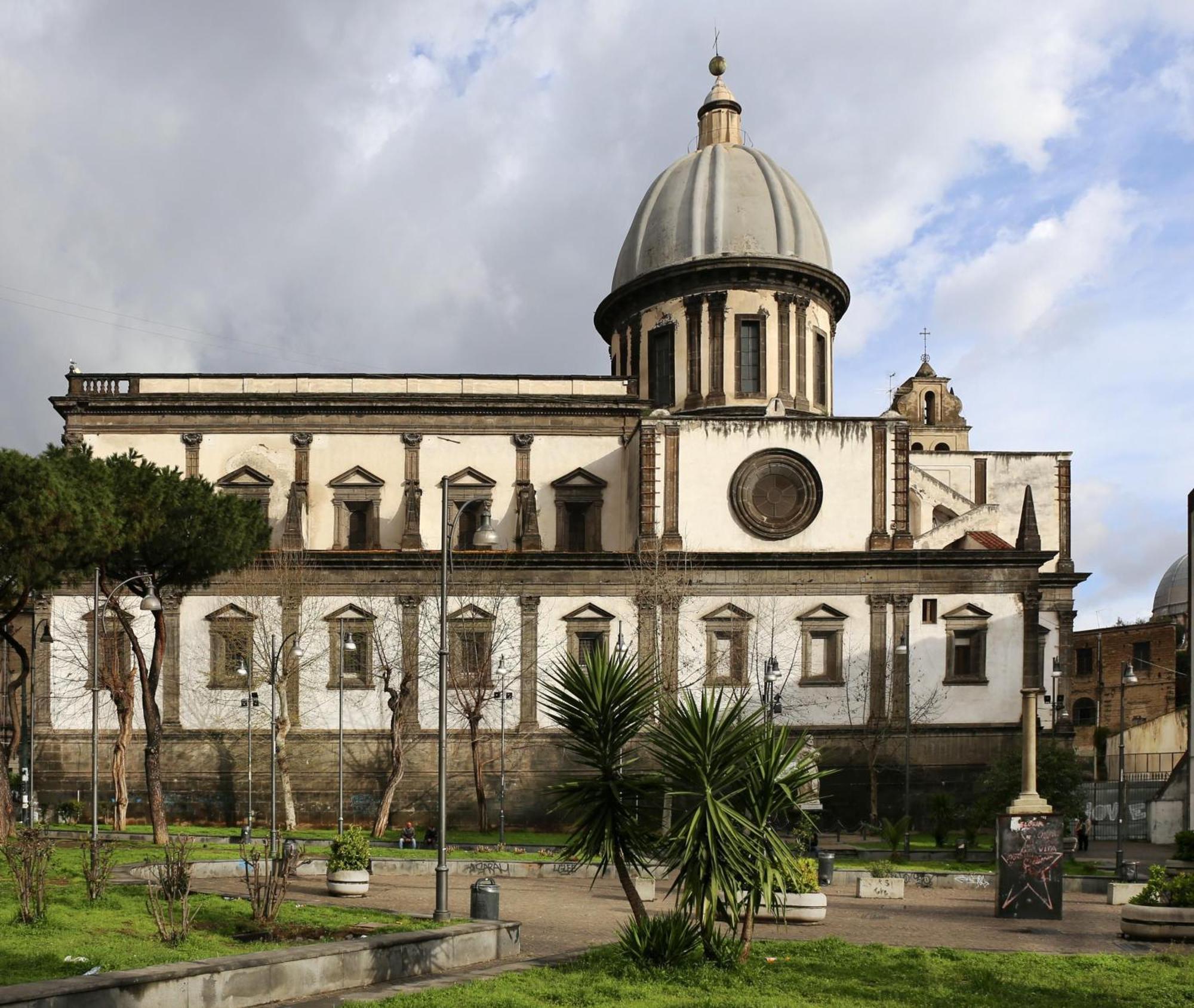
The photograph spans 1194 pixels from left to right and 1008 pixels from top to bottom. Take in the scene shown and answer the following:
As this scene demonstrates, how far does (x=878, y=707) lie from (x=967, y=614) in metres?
4.67

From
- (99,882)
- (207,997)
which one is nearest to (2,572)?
(99,882)

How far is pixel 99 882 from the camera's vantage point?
20.1m

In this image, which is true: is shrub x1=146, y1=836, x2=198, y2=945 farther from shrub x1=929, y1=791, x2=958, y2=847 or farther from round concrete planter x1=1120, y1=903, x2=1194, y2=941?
shrub x1=929, y1=791, x2=958, y2=847

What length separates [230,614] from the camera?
45844 millimetres

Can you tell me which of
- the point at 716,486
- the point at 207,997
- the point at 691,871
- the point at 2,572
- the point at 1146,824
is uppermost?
the point at 716,486

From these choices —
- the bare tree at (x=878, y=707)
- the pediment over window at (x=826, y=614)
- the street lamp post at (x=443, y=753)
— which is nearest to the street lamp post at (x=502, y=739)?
the pediment over window at (x=826, y=614)

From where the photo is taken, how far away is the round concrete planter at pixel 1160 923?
65.9ft

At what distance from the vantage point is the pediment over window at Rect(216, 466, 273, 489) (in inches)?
1871

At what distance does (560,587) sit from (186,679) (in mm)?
13224

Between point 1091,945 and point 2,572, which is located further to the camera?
point 2,572

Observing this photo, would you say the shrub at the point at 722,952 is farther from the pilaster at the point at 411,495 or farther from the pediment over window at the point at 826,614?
the pilaster at the point at 411,495

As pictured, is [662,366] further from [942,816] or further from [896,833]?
[896,833]

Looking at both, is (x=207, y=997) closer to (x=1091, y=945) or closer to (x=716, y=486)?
(x=1091, y=945)

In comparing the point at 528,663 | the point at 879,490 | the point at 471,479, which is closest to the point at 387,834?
the point at 528,663
